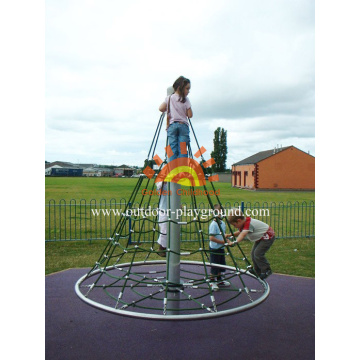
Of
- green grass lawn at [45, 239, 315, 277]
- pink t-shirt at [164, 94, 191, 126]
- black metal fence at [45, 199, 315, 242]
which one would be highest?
pink t-shirt at [164, 94, 191, 126]

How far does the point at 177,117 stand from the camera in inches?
178

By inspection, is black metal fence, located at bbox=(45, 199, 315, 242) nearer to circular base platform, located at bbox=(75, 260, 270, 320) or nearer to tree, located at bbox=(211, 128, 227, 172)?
circular base platform, located at bbox=(75, 260, 270, 320)

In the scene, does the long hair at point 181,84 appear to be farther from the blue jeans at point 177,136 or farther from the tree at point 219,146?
the tree at point 219,146

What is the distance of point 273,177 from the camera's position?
26.9 meters

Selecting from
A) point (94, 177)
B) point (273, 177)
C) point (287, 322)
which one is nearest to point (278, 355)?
point (287, 322)

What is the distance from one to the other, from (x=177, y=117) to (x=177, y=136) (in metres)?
0.24

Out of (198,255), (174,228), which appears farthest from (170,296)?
(198,255)

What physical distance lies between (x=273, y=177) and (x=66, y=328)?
80.4 feet

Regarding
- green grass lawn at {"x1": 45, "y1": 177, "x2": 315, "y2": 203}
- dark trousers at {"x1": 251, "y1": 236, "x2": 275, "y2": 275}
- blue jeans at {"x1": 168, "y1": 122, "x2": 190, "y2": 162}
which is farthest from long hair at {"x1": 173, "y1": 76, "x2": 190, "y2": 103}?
green grass lawn at {"x1": 45, "y1": 177, "x2": 315, "y2": 203}

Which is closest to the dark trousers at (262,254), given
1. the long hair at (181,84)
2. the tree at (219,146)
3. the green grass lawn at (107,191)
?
the long hair at (181,84)

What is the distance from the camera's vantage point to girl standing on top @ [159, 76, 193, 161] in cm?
Result: 449

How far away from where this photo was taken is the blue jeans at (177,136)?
14.9ft

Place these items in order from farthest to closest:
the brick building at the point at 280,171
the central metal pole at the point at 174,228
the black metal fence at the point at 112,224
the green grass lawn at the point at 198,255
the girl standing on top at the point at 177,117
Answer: the brick building at the point at 280,171 → the black metal fence at the point at 112,224 → the green grass lawn at the point at 198,255 → the girl standing on top at the point at 177,117 → the central metal pole at the point at 174,228
